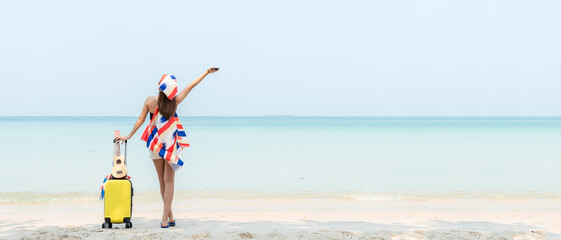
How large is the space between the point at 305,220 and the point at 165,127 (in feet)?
→ 5.97

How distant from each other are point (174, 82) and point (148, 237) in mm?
1201

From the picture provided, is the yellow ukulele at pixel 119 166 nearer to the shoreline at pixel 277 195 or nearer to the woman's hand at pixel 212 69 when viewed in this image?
the woman's hand at pixel 212 69

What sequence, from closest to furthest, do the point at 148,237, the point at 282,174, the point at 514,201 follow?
the point at 148,237
the point at 514,201
the point at 282,174

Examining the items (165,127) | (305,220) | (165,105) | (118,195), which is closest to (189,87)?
(165,105)

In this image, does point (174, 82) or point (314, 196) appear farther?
point (314, 196)

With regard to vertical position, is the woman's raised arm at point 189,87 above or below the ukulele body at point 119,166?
above

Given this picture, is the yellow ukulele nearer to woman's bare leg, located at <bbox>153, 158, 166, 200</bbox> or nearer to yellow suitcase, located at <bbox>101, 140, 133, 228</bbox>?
yellow suitcase, located at <bbox>101, 140, 133, 228</bbox>

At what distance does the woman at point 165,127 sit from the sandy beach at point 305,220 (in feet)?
1.88

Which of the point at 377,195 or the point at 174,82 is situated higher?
the point at 174,82

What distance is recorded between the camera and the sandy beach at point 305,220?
4.13m

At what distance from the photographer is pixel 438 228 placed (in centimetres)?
474

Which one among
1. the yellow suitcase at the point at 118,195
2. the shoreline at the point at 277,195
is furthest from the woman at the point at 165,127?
the shoreline at the point at 277,195

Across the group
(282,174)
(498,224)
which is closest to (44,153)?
(282,174)

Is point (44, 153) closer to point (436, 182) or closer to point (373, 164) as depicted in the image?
point (373, 164)
